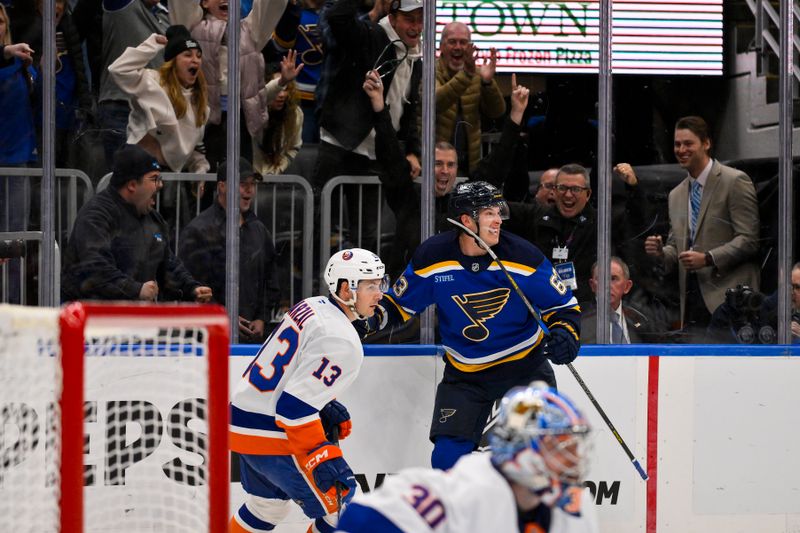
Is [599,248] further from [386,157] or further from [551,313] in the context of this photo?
[386,157]

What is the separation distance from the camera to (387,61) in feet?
15.8

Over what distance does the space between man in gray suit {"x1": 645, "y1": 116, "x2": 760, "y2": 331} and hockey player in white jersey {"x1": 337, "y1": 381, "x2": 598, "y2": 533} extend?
2.87m

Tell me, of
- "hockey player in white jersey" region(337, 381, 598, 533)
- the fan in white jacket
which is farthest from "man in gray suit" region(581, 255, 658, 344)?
"hockey player in white jersey" region(337, 381, 598, 533)

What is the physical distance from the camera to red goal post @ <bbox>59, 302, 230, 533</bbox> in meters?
2.43

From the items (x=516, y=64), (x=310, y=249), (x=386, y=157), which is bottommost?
(x=310, y=249)

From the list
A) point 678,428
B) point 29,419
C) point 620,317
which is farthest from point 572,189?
point 29,419

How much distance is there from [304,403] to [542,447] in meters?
1.54

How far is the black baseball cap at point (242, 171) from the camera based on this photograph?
470cm

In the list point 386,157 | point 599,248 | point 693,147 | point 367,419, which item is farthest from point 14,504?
point 693,147

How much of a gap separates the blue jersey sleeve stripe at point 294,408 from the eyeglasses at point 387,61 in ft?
5.33

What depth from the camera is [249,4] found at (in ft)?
15.4

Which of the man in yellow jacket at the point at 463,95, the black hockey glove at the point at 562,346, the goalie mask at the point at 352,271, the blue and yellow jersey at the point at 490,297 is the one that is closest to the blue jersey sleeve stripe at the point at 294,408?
the goalie mask at the point at 352,271

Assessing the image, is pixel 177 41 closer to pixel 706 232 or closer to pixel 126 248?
Answer: pixel 126 248

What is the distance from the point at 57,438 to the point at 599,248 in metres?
2.83
